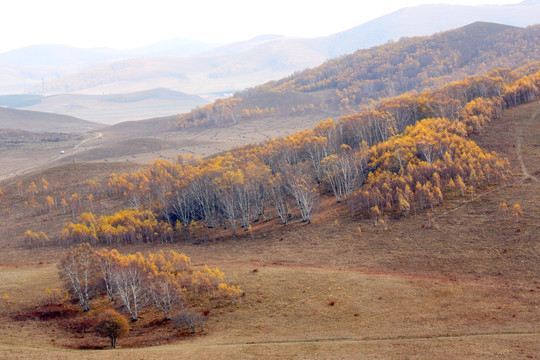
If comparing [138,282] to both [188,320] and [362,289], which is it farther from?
[362,289]

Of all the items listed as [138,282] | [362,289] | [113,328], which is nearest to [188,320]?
[113,328]

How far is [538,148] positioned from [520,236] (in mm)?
36227

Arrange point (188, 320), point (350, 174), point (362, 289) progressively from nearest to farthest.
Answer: point (188, 320)
point (362, 289)
point (350, 174)

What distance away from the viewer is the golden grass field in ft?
127

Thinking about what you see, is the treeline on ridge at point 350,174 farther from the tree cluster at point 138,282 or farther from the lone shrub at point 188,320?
the lone shrub at point 188,320

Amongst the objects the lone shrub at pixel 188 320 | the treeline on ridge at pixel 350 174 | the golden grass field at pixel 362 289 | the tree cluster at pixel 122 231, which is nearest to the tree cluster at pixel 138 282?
the lone shrub at pixel 188 320

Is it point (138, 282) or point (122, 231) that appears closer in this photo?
point (138, 282)

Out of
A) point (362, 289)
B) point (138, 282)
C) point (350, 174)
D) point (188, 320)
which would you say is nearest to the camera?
point (188, 320)

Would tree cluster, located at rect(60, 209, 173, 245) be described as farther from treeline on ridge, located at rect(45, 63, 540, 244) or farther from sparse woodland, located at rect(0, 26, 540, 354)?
treeline on ridge, located at rect(45, 63, 540, 244)

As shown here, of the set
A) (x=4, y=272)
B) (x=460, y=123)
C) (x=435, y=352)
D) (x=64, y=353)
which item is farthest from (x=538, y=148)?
(x=4, y=272)

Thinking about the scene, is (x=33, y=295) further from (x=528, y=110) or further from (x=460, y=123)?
(x=528, y=110)

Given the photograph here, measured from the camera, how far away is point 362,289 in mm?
51344

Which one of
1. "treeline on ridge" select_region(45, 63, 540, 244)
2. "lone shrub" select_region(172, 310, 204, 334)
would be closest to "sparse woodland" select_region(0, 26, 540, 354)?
"lone shrub" select_region(172, 310, 204, 334)

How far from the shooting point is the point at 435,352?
35438 millimetres
